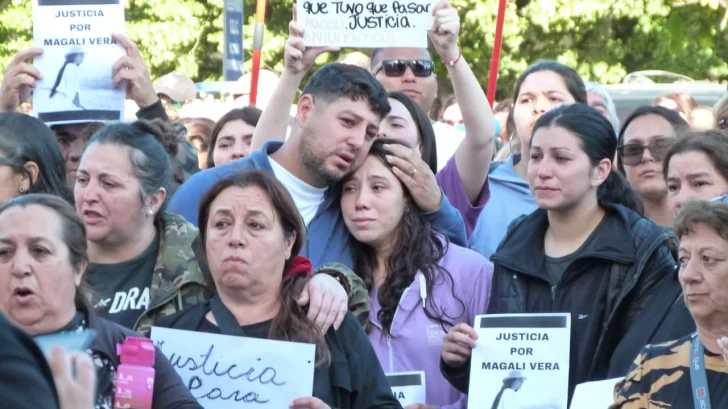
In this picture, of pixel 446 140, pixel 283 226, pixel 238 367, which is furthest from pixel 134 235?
pixel 446 140

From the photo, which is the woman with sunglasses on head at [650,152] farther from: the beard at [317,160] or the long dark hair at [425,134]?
the beard at [317,160]

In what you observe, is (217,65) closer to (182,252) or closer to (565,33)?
(565,33)

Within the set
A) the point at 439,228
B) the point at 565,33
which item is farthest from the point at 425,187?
the point at 565,33

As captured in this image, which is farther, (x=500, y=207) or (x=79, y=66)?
(x=500, y=207)

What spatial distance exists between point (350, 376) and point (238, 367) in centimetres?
38

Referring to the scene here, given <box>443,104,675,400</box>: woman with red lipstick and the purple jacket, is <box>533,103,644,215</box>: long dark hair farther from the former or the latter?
the purple jacket

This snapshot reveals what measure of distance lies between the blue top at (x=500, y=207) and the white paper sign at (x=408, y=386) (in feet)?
3.93

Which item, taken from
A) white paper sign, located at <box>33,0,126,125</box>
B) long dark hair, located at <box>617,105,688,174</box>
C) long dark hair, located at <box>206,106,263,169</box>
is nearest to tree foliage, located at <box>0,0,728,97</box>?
long dark hair, located at <box>206,106,263,169</box>

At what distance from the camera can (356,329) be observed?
4.67 meters

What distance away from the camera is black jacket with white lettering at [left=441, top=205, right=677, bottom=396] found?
206 inches

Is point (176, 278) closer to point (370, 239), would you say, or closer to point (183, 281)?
point (183, 281)

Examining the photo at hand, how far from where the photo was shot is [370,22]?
6621 mm

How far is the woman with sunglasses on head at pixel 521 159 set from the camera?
641 centimetres

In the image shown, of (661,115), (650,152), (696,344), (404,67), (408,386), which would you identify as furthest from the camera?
(404,67)
